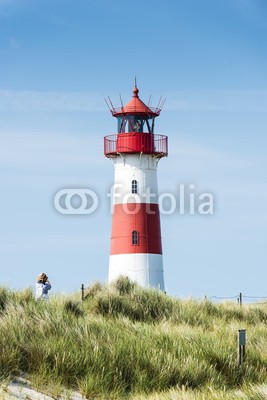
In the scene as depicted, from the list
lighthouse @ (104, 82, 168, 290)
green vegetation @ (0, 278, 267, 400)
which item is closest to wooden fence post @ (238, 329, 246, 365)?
green vegetation @ (0, 278, 267, 400)

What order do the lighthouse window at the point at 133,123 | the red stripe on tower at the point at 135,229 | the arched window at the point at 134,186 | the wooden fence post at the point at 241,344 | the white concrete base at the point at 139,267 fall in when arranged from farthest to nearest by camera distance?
the lighthouse window at the point at 133,123
the arched window at the point at 134,186
the red stripe on tower at the point at 135,229
the white concrete base at the point at 139,267
the wooden fence post at the point at 241,344

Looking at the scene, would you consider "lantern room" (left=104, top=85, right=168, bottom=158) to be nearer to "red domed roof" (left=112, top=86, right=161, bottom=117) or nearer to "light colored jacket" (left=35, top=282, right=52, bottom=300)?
"red domed roof" (left=112, top=86, right=161, bottom=117)

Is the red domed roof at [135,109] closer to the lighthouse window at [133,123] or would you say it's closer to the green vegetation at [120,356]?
the lighthouse window at [133,123]

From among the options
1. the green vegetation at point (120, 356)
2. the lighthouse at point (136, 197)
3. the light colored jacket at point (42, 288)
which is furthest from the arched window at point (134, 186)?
the green vegetation at point (120, 356)

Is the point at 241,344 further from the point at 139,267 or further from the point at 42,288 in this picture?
the point at 139,267

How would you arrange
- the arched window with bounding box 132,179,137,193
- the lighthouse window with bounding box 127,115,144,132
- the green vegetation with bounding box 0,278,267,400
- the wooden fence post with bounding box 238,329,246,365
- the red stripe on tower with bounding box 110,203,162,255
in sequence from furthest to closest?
1. the lighthouse window with bounding box 127,115,144,132
2. the arched window with bounding box 132,179,137,193
3. the red stripe on tower with bounding box 110,203,162,255
4. the wooden fence post with bounding box 238,329,246,365
5. the green vegetation with bounding box 0,278,267,400

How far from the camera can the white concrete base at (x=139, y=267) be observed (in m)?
30.1

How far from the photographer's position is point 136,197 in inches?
1210

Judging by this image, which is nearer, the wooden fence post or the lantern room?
the wooden fence post

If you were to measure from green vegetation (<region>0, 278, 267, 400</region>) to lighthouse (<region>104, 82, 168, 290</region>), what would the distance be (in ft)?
50.2

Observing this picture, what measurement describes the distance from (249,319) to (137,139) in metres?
13.5

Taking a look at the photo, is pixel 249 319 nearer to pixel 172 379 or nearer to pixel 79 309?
pixel 79 309

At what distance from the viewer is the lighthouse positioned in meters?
30.2

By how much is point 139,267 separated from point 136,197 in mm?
2799
